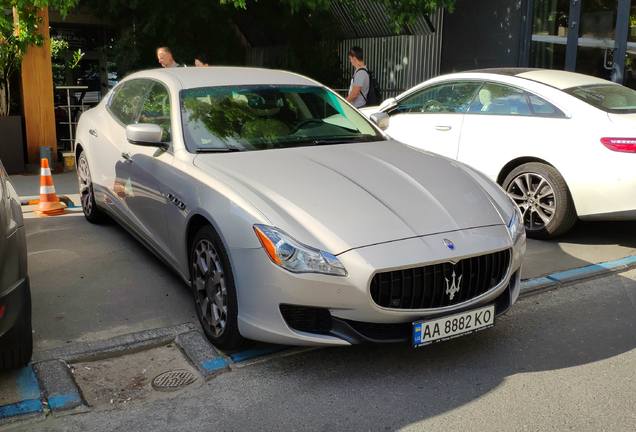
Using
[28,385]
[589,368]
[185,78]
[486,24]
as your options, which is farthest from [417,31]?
[28,385]

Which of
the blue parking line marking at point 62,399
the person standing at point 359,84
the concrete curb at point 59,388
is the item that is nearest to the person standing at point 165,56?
the person standing at point 359,84

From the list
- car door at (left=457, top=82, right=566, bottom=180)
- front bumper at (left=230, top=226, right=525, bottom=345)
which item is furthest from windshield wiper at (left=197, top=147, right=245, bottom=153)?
car door at (left=457, top=82, right=566, bottom=180)

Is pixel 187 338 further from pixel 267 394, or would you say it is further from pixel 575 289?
pixel 575 289

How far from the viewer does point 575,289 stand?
4984 millimetres

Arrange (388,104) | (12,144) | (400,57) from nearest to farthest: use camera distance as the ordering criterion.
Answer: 1. (388,104)
2. (12,144)
3. (400,57)

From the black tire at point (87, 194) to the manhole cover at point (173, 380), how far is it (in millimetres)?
3191

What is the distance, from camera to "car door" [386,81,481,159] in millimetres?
6762

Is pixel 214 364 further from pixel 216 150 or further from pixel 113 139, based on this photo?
pixel 113 139

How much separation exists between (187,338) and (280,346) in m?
0.57

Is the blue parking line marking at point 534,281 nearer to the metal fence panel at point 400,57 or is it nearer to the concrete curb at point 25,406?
the concrete curb at point 25,406

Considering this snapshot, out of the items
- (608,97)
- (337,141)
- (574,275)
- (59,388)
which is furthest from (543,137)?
(59,388)

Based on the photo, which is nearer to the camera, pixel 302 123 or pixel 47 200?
A: pixel 302 123

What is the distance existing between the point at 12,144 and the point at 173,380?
747 centimetres

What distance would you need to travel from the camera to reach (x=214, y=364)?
3.68 meters
